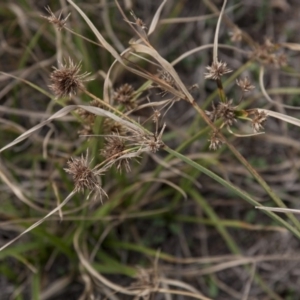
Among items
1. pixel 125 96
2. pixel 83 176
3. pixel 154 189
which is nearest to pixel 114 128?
pixel 125 96

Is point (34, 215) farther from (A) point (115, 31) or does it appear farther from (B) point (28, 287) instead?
(A) point (115, 31)

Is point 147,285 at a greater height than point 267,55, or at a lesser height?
lesser

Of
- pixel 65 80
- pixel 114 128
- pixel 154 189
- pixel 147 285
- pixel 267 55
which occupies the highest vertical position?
pixel 65 80

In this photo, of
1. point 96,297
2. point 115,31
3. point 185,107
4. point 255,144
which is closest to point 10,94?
point 115,31

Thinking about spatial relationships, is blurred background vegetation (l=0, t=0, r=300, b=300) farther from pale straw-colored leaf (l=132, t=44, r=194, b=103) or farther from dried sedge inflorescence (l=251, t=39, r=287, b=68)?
pale straw-colored leaf (l=132, t=44, r=194, b=103)

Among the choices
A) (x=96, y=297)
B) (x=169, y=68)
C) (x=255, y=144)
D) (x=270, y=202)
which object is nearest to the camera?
(x=169, y=68)

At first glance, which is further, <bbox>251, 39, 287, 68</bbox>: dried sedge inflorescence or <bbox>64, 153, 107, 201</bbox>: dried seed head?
<bbox>251, 39, 287, 68</bbox>: dried sedge inflorescence

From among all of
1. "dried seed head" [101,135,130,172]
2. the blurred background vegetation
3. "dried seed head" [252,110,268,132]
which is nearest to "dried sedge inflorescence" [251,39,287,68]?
the blurred background vegetation

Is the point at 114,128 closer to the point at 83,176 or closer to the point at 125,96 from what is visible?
the point at 125,96

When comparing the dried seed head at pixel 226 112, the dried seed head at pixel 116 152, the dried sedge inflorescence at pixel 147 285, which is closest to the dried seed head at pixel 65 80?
the dried seed head at pixel 116 152
